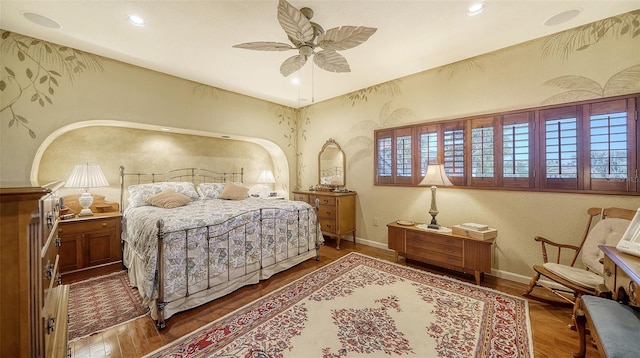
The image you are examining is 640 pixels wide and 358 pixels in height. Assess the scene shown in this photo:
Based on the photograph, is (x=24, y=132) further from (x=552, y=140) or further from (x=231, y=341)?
(x=552, y=140)

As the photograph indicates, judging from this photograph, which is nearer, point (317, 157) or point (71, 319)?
point (71, 319)

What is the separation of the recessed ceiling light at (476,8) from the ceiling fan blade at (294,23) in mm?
1490

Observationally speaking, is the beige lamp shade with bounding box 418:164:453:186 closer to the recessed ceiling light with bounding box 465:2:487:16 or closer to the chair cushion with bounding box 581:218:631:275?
the chair cushion with bounding box 581:218:631:275

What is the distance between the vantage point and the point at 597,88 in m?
2.40

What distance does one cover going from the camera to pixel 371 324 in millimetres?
2061

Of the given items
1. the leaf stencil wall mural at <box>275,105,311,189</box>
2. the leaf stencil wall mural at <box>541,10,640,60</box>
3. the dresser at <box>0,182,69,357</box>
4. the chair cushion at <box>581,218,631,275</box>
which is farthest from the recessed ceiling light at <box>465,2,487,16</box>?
the leaf stencil wall mural at <box>275,105,311,189</box>

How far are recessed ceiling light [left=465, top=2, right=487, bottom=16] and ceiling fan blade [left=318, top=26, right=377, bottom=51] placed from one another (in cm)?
110

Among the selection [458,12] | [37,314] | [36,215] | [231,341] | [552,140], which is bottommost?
[231,341]

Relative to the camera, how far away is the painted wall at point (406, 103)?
248 centimetres

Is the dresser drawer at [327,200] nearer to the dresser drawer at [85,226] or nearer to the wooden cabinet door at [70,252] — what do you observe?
the dresser drawer at [85,226]

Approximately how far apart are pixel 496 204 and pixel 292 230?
2.62 metres

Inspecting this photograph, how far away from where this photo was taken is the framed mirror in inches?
182

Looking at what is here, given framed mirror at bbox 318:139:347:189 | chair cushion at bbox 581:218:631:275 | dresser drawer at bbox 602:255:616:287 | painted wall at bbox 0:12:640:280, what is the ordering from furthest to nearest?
framed mirror at bbox 318:139:347:189
painted wall at bbox 0:12:640:280
chair cushion at bbox 581:218:631:275
dresser drawer at bbox 602:255:616:287

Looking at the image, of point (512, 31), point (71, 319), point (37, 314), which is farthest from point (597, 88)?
point (71, 319)
